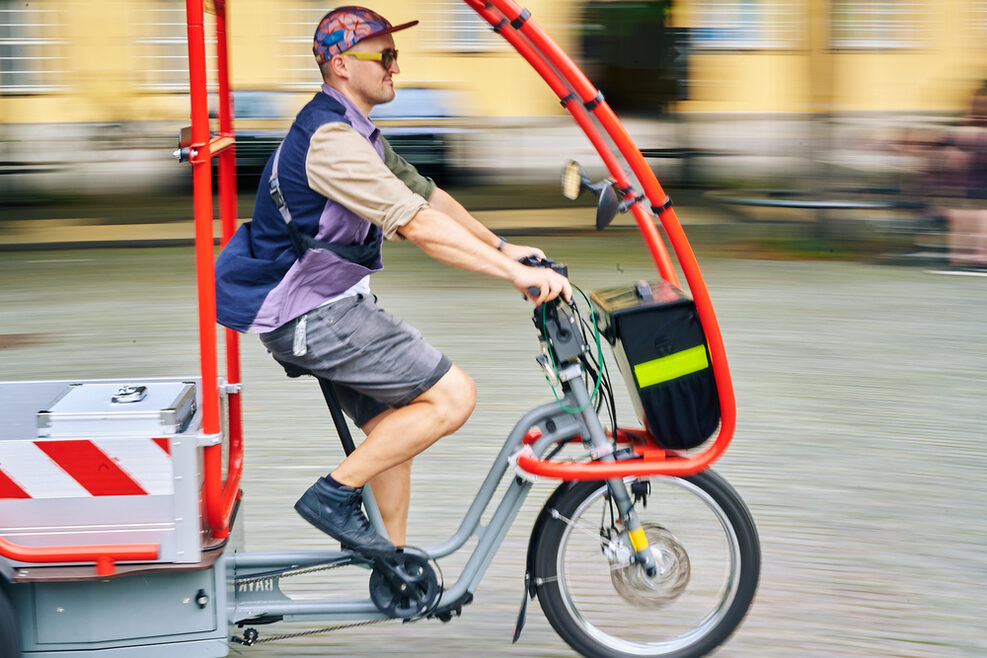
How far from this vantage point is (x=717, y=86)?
50.6 ft

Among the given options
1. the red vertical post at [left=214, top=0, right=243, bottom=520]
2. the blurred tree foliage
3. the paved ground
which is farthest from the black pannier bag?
the blurred tree foliage

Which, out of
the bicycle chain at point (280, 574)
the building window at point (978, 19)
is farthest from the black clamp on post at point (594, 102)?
the building window at point (978, 19)

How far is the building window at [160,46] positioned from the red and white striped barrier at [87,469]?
10.8 m

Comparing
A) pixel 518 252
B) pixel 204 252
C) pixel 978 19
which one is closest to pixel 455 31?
pixel 978 19

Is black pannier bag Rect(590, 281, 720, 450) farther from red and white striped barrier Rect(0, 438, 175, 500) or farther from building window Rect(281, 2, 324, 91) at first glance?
building window Rect(281, 2, 324, 91)

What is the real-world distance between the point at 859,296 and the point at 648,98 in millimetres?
4615

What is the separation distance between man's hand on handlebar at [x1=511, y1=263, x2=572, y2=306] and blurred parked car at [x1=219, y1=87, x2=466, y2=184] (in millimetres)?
9722

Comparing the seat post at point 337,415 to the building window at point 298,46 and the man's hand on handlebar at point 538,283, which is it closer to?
the man's hand on handlebar at point 538,283

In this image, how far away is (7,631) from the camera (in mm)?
2787

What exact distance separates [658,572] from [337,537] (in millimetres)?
883

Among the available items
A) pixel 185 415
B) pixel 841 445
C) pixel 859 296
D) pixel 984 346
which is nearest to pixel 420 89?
pixel 859 296

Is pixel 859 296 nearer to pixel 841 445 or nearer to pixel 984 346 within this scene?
pixel 984 346

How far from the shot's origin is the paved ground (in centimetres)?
361

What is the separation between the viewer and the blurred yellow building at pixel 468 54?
13453mm
